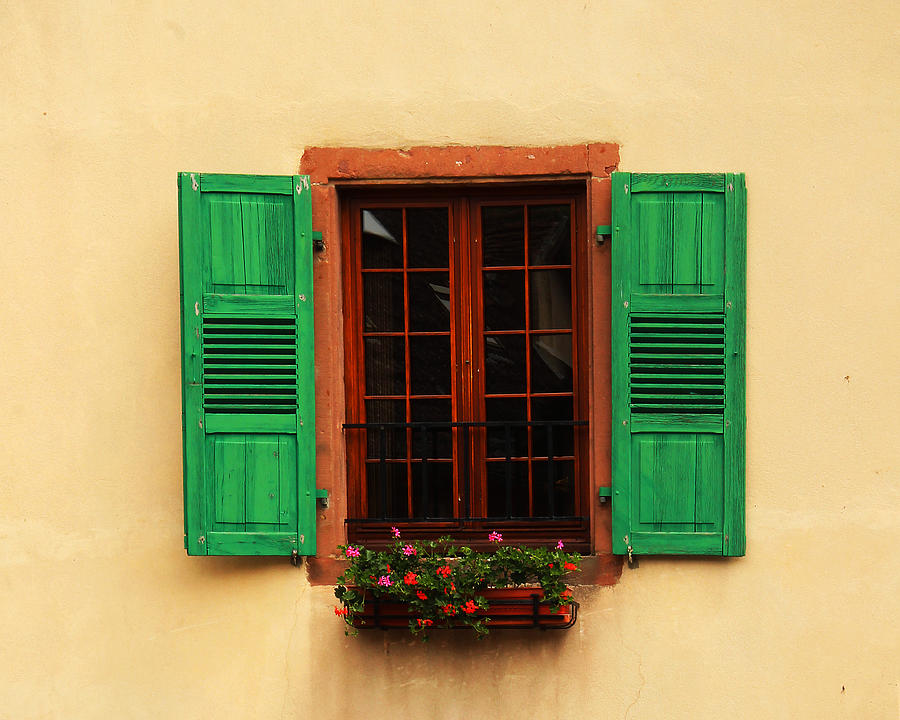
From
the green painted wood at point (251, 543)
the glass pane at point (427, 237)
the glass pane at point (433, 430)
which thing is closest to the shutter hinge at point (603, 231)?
the glass pane at point (427, 237)

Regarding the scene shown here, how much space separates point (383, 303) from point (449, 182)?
0.58 meters

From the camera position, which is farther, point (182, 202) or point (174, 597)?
point (174, 597)

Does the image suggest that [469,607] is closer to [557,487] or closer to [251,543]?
[557,487]

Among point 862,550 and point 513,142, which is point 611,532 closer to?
point 862,550

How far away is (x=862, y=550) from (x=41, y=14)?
13.1 feet

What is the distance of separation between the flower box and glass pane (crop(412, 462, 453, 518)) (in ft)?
1.47

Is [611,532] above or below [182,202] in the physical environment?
below

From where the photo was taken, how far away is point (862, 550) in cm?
349

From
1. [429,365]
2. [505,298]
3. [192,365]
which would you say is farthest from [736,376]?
[192,365]

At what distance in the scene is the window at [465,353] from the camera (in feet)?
12.1

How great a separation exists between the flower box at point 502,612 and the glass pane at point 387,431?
63cm

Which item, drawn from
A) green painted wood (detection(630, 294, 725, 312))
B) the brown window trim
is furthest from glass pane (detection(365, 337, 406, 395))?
green painted wood (detection(630, 294, 725, 312))

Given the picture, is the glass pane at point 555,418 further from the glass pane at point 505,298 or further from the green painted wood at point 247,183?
the green painted wood at point 247,183

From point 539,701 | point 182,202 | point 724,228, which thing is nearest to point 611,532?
point 539,701
